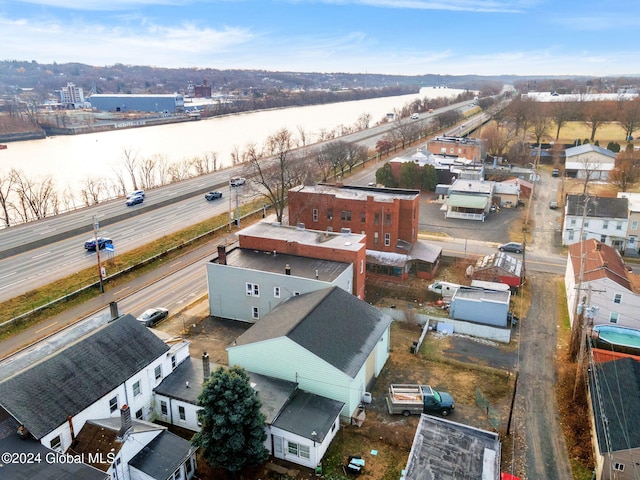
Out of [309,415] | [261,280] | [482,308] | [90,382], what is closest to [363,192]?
[482,308]

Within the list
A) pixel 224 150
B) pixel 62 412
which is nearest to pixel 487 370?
pixel 62 412

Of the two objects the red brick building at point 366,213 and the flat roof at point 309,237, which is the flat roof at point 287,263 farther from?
the red brick building at point 366,213

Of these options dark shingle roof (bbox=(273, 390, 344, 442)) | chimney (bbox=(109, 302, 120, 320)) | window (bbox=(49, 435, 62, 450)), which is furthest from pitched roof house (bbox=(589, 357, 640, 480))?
chimney (bbox=(109, 302, 120, 320))

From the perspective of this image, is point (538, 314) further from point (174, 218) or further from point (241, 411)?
point (174, 218)

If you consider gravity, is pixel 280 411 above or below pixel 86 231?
below

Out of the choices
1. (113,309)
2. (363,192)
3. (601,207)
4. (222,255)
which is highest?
(363,192)

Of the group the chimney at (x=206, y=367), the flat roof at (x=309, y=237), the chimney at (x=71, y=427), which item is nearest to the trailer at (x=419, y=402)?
the chimney at (x=206, y=367)

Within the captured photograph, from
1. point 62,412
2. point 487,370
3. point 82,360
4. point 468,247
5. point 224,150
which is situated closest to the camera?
point 62,412

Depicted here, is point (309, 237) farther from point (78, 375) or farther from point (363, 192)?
point (78, 375)
